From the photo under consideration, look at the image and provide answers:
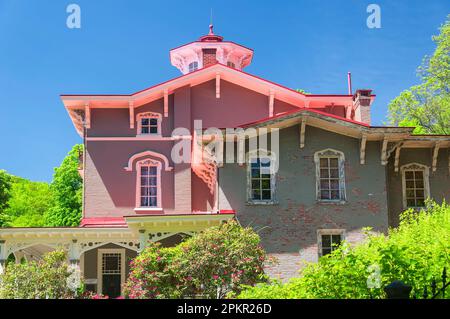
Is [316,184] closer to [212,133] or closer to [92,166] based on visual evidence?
[212,133]

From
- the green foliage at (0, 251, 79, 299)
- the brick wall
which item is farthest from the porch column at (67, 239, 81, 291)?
the brick wall

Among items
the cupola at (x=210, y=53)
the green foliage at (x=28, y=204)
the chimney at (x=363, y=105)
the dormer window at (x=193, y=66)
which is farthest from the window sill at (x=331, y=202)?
the green foliage at (x=28, y=204)

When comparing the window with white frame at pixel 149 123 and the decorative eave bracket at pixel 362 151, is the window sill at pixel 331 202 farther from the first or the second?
the window with white frame at pixel 149 123

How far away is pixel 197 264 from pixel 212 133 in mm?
5097

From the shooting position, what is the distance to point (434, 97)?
4450cm

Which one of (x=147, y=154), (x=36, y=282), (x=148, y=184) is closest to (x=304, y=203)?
(x=148, y=184)

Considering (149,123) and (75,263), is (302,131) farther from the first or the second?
(75,263)

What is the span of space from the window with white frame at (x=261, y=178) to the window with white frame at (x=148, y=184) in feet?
23.9

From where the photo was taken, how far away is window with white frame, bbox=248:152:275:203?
24656mm

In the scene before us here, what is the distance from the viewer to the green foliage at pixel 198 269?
21.1 m

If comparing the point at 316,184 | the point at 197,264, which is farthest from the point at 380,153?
the point at 197,264

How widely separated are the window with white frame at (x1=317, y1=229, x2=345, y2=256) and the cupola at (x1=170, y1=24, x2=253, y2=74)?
13.5 meters
